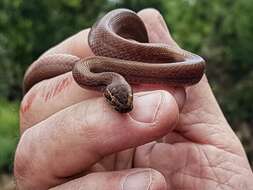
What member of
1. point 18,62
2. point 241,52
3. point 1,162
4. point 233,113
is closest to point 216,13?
point 241,52

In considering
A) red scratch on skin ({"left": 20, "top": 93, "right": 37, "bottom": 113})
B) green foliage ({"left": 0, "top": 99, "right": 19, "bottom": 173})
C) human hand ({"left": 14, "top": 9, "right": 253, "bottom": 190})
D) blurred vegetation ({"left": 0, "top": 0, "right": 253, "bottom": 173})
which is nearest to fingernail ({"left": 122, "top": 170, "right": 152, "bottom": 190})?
human hand ({"left": 14, "top": 9, "right": 253, "bottom": 190})

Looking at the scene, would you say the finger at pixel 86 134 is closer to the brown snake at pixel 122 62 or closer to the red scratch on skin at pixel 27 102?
the brown snake at pixel 122 62

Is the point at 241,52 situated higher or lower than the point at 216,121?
lower

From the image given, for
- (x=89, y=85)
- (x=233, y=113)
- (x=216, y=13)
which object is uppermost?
(x=89, y=85)

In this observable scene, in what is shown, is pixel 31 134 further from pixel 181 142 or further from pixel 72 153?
pixel 181 142

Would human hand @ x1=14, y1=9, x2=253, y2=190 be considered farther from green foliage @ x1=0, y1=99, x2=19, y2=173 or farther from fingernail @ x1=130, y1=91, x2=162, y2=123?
green foliage @ x1=0, y1=99, x2=19, y2=173

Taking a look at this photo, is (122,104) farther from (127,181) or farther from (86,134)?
(127,181)

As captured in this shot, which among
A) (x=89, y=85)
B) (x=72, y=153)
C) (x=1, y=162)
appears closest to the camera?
(x=72, y=153)
